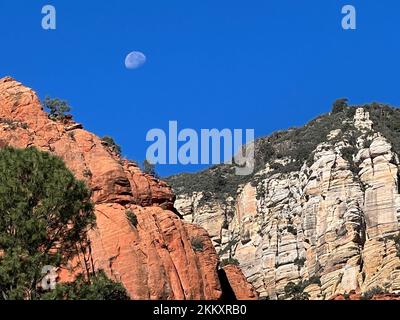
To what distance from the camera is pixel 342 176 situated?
368ft

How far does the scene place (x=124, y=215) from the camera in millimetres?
61156

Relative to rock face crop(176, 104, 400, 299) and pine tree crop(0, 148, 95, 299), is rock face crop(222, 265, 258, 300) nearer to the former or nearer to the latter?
rock face crop(176, 104, 400, 299)

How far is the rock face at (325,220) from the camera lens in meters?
100

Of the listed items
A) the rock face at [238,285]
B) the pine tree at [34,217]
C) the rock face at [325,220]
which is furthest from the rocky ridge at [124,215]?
the rock face at [325,220]

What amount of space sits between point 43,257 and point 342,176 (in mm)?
76120

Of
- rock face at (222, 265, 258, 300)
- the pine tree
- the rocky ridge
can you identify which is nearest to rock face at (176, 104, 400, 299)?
rock face at (222, 265, 258, 300)

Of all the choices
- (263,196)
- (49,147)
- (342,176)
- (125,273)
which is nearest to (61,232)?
(125,273)

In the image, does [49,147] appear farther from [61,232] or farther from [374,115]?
[374,115]

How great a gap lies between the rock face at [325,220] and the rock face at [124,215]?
3000 cm

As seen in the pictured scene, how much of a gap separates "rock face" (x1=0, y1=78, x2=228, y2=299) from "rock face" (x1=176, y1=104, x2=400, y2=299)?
3000 cm

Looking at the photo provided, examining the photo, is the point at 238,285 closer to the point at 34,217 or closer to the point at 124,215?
the point at 124,215

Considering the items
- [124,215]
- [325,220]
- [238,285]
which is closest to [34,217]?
[124,215]

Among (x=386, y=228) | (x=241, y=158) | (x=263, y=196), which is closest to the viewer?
(x=386, y=228)

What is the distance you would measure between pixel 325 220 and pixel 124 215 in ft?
171
